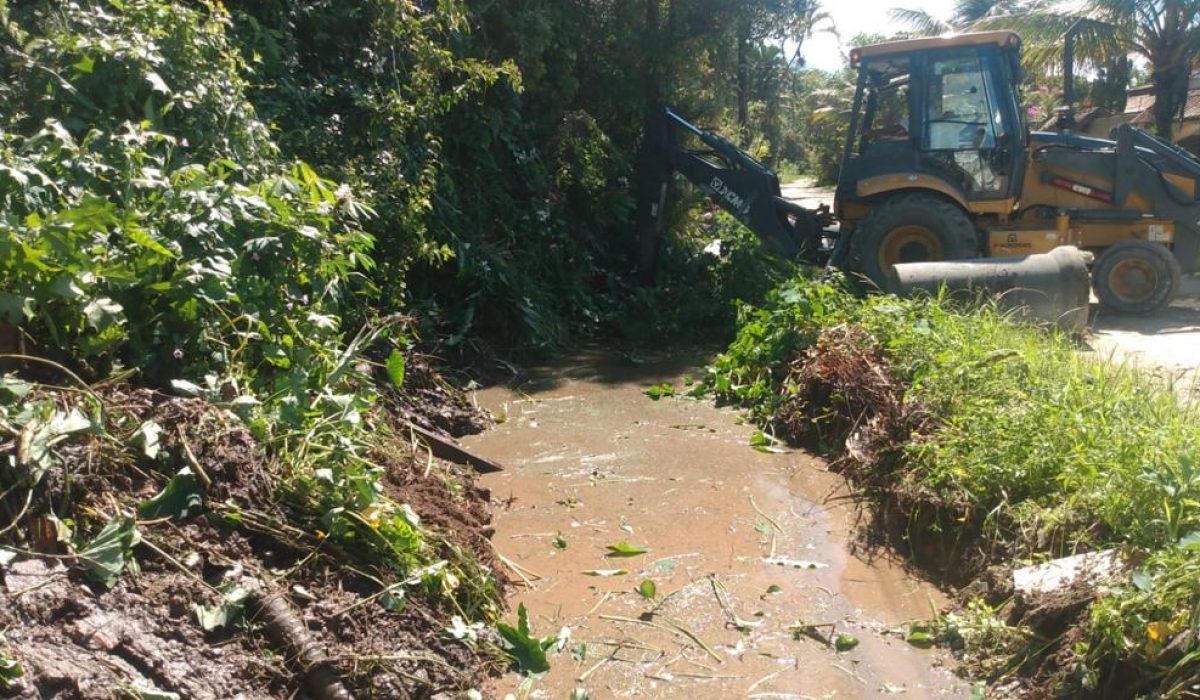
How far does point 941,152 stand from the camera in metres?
11.7

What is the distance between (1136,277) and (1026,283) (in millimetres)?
2767

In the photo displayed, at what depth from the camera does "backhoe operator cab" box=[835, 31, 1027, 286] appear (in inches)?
447

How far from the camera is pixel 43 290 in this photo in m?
4.36

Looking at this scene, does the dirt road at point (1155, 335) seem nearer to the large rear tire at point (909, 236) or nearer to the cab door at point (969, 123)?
the large rear tire at point (909, 236)

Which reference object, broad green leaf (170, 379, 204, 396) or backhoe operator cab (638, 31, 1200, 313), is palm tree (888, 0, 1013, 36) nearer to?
backhoe operator cab (638, 31, 1200, 313)

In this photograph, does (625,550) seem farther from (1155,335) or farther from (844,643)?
(1155,335)

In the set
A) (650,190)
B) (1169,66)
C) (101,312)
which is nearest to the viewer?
(101,312)

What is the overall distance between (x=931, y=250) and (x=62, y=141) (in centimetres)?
862

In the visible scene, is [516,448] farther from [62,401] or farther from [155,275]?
[62,401]

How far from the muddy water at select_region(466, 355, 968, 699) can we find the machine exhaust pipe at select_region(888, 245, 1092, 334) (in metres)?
2.40

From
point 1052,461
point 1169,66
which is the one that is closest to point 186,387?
point 1052,461

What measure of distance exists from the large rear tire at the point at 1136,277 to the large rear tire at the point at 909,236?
1520 millimetres

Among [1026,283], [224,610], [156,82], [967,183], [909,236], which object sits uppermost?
[156,82]

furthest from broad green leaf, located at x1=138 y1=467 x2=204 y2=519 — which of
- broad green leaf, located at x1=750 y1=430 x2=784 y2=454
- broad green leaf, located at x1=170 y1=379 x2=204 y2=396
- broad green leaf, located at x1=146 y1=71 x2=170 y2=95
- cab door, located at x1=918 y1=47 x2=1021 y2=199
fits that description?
cab door, located at x1=918 y1=47 x2=1021 y2=199
